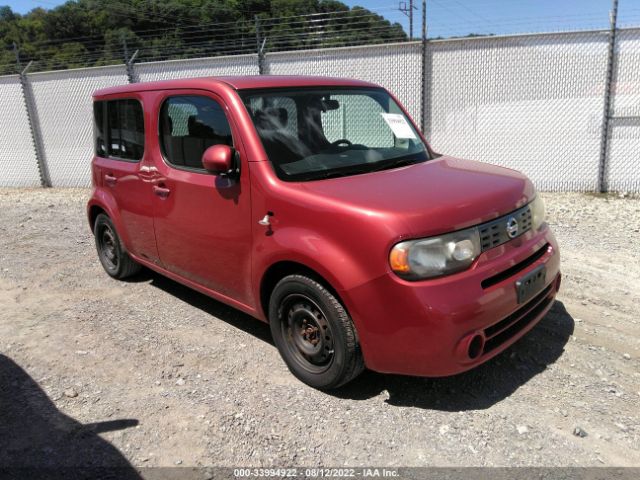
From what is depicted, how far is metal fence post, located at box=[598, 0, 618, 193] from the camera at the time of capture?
7910 millimetres

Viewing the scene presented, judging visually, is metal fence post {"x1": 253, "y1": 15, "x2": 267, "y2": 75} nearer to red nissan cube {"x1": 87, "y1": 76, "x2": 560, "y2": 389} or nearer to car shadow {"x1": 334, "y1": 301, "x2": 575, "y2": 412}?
red nissan cube {"x1": 87, "y1": 76, "x2": 560, "y2": 389}

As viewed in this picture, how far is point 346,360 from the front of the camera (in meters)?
2.93

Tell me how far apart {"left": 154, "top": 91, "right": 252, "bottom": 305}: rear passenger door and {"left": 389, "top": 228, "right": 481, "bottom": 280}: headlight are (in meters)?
1.13

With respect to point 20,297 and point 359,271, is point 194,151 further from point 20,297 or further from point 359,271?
point 20,297

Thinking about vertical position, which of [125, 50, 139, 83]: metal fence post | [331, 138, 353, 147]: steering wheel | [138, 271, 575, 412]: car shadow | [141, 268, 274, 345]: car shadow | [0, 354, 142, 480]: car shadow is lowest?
[141, 268, 274, 345]: car shadow

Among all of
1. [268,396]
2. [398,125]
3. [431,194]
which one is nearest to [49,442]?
[268,396]

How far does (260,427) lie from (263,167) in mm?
1538

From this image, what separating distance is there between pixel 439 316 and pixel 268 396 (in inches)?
49.4

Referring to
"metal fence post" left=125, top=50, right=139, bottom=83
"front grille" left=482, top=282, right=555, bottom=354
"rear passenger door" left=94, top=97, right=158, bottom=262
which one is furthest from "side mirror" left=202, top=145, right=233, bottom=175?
"metal fence post" left=125, top=50, right=139, bottom=83

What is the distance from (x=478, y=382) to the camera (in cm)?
326

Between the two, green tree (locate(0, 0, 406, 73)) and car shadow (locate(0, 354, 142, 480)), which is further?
green tree (locate(0, 0, 406, 73))

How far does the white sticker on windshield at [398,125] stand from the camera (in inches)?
156

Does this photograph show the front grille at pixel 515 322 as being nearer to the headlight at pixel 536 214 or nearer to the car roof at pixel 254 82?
the headlight at pixel 536 214

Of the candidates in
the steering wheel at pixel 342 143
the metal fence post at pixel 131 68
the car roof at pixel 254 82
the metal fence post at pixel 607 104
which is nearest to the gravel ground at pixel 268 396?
the steering wheel at pixel 342 143
